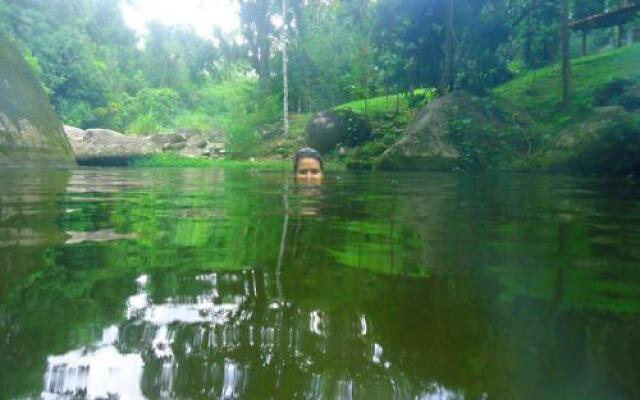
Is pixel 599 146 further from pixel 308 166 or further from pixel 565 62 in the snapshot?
pixel 308 166

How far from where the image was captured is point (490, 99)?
13266 millimetres

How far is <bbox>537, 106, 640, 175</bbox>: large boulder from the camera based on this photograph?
8234 millimetres

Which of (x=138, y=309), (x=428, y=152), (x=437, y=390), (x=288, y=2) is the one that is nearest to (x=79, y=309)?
(x=138, y=309)

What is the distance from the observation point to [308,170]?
7098 millimetres

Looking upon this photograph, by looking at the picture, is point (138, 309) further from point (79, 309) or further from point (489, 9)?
point (489, 9)

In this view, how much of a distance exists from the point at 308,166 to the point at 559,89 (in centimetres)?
1000

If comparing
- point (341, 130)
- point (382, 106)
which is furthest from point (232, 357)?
point (382, 106)

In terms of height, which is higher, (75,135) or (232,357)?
(75,135)

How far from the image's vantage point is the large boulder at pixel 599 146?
823 cm

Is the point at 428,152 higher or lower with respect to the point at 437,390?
higher

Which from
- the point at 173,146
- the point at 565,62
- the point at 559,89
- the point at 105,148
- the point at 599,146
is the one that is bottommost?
the point at 599,146

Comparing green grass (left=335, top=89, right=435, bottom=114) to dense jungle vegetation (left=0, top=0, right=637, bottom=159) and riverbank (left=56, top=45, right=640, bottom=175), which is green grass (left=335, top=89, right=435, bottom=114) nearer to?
dense jungle vegetation (left=0, top=0, right=637, bottom=159)

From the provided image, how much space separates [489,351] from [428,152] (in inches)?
426

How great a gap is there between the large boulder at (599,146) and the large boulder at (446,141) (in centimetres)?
174
